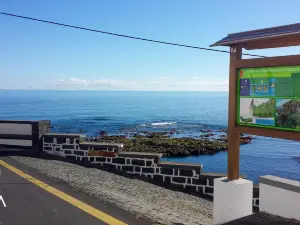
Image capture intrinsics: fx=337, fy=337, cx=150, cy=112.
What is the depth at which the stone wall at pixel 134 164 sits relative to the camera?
876cm

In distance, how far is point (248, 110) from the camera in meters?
5.29

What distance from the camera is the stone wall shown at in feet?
28.7

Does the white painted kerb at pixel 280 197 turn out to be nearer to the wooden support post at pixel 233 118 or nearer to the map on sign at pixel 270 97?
the wooden support post at pixel 233 118

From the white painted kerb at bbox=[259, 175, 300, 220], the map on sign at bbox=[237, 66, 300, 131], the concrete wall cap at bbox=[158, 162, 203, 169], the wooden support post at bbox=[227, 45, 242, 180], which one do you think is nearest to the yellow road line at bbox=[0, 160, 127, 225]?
the wooden support post at bbox=[227, 45, 242, 180]

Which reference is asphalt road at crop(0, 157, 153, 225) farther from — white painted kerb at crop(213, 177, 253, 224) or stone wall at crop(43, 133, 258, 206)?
stone wall at crop(43, 133, 258, 206)

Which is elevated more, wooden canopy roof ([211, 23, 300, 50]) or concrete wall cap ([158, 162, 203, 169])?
wooden canopy roof ([211, 23, 300, 50])

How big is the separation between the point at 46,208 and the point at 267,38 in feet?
15.2

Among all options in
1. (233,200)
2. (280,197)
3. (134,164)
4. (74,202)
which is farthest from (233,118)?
(134,164)

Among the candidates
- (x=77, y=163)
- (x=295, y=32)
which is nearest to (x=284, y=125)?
(x=295, y=32)

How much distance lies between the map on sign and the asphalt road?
2398mm

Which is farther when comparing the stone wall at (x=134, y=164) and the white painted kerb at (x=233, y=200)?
the stone wall at (x=134, y=164)

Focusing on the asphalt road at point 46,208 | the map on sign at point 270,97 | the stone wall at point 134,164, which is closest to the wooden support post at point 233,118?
the map on sign at point 270,97

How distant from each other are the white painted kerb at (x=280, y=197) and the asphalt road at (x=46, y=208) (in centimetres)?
197

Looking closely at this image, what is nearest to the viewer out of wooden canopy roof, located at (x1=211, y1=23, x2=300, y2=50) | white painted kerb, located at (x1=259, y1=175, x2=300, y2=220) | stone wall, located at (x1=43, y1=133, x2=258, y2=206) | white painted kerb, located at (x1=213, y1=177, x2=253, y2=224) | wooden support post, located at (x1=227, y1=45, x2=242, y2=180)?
wooden canopy roof, located at (x1=211, y1=23, x2=300, y2=50)
